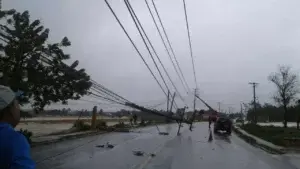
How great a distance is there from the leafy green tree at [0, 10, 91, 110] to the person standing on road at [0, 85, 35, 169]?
16.2 meters

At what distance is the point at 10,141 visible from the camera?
2514 millimetres

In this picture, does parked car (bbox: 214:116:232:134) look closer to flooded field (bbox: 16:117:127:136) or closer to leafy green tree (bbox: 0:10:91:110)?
flooded field (bbox: 16:117:127:136)

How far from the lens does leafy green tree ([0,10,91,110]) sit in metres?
19.8

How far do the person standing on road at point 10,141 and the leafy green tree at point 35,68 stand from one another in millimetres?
16158

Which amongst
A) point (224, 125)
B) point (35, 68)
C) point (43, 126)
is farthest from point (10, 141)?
point (43, 126)

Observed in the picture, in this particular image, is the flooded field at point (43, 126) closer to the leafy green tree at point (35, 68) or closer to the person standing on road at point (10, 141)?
the leafy green tree at point (35, 68)

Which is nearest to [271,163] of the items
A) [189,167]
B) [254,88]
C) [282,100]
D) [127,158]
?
[189,167]

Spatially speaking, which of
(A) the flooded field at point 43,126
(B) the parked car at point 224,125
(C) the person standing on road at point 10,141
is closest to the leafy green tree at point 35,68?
(A) the flooded field at point 43,126

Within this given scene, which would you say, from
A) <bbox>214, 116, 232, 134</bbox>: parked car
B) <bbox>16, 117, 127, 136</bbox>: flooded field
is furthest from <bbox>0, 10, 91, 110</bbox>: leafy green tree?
<bbox>214, 116, 232, 134</bbox>: parked car

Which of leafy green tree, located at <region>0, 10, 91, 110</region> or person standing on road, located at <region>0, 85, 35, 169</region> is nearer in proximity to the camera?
person standing on road, located at <region>0, 85, 35, 169</region>

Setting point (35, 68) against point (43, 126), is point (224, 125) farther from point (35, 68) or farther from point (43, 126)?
point (35, 68)

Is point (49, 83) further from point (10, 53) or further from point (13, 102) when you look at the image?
point (13, 102)

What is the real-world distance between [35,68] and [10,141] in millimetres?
19055

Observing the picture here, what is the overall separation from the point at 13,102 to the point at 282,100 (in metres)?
54.7
